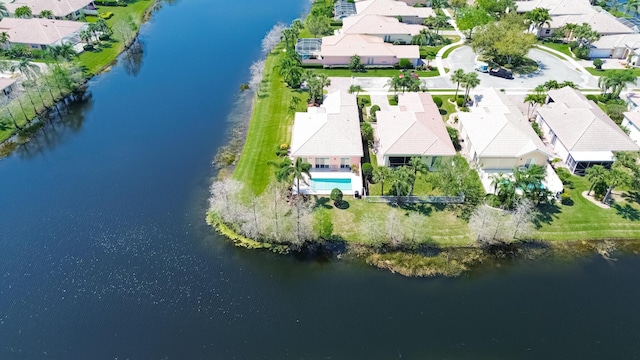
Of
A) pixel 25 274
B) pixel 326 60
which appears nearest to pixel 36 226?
pixel 25 274

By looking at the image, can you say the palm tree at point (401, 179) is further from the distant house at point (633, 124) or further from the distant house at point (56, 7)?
the distant house at point (56, 7)

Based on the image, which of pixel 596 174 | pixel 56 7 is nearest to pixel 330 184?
pixel 596 174

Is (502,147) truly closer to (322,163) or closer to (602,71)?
(322,163)

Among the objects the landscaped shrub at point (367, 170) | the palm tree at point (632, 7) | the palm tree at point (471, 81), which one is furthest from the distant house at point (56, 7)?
the palm tree at point (632, 7)

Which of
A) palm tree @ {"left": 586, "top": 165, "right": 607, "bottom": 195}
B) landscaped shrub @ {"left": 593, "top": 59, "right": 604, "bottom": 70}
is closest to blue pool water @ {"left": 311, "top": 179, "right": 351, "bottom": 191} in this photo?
palm tree @ {"left": 586, "top": 165, "right": 607, "bottom": 195}

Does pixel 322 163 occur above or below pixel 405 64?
below

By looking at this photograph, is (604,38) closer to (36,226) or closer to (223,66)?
(223,66)
